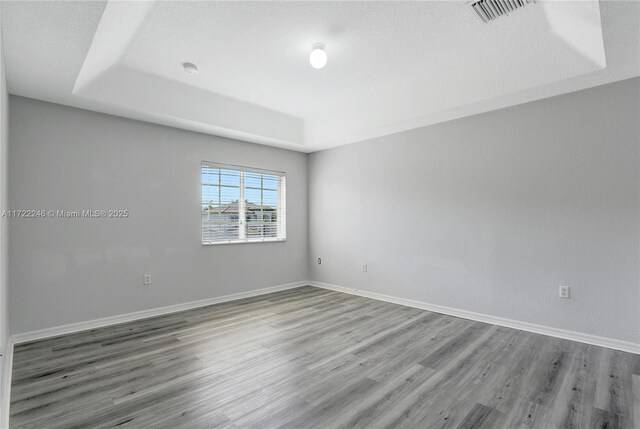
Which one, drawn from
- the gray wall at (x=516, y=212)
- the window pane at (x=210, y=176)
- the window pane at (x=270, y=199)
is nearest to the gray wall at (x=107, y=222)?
the window pane at (x=210, y=176)

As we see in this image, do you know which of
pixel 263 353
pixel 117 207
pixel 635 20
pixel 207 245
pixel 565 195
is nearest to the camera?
pixel 635 20

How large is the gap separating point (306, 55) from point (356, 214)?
2632 millimetres

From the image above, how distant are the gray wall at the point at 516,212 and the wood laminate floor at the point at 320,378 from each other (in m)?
0.47

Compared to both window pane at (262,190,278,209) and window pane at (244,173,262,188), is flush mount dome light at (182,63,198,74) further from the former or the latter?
window pane at (262,190,278,209)

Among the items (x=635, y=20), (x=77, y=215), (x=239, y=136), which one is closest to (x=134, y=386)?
(x=77, y=215)

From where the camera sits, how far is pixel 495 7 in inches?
93.6

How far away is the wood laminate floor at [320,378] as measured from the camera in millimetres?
1936

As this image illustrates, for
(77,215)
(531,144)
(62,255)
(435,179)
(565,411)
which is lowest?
(565,411)

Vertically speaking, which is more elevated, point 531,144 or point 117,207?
point 531,144

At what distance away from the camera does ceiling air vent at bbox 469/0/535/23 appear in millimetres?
2320

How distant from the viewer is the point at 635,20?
224 centimetres

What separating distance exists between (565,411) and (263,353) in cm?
220

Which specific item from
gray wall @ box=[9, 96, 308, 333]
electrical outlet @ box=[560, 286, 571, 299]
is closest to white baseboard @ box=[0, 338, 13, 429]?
gray wall @ box=[9, 96, 308, 333]

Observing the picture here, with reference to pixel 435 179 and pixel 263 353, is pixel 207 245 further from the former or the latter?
pixel 435 179
